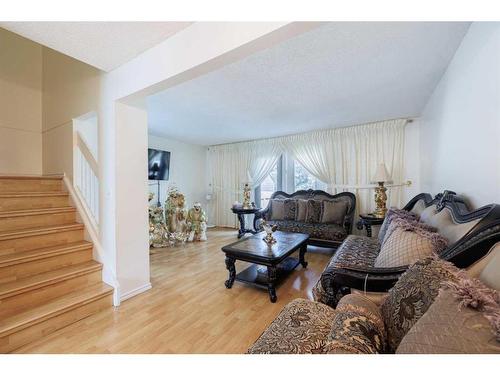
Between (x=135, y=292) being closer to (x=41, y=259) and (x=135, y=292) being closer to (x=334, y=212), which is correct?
(x=41, y=259)

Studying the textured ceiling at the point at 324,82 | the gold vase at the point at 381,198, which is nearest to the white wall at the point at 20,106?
the textured ceiling at the point at 324,82

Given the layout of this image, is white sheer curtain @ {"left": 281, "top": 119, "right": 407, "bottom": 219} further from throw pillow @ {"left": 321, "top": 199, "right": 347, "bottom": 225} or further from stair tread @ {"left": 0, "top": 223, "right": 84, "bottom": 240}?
stair tread @ {"left": 0, "top": 223, "right": 84, "bottom": 240}

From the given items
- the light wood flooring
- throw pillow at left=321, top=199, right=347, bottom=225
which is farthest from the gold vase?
the light wood flooring

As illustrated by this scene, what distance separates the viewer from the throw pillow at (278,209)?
13.6 ft

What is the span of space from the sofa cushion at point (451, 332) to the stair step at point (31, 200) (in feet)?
11.0

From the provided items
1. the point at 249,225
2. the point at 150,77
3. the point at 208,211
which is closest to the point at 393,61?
the point at 150,77

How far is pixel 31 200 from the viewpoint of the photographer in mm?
2396

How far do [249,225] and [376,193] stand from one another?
296 centimetres

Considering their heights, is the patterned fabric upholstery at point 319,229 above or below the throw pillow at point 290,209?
below

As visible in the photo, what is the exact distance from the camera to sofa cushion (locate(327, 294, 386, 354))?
2.30 ft

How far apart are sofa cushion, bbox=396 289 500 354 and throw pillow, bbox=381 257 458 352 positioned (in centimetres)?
15

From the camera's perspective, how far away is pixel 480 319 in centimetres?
56

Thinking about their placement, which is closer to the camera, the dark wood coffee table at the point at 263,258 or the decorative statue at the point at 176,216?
the dark wood coffee table at the point at 263,258

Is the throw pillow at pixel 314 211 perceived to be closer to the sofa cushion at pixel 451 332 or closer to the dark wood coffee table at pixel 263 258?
the dark wood coffee table at pixel 263 258
